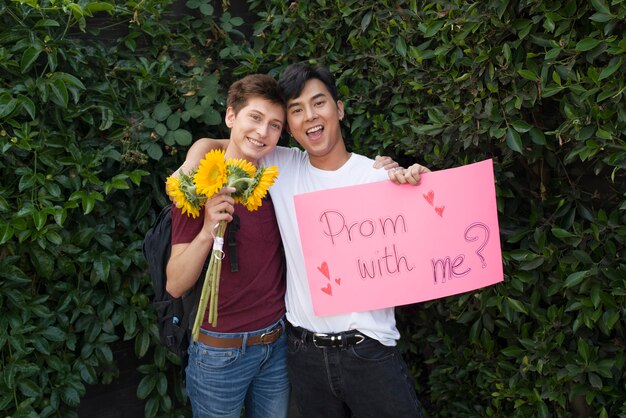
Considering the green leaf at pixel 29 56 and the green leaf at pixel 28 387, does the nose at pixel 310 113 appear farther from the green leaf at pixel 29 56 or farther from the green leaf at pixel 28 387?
the green leaf at pixel 28 387

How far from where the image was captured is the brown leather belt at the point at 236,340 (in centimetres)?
200

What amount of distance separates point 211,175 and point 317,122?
45cm

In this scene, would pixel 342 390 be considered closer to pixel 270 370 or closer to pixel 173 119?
pixel 270 370

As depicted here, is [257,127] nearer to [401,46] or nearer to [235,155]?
[235,155]

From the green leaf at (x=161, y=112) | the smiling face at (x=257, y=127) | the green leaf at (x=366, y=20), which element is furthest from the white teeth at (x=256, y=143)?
the green leaf at (x=161, y=112)

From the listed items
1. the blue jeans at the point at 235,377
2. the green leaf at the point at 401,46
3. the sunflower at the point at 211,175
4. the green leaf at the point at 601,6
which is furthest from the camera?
the green leaf at the point at 401,46

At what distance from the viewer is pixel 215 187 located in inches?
67.0

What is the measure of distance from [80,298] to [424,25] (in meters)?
1.74

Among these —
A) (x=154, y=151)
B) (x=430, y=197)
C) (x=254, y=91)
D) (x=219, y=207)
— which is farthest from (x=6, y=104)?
(x=430, y=197)

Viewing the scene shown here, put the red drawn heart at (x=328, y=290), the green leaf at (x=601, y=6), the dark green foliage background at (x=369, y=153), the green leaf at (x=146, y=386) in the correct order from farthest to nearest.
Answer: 1. the green leaf at (x=146, y=386)
2. the red drawn heart at (x=328, y=290)
3. the dark green foliage background at (x=369, y=153)
4. the green leaf at (x=601, y=6)

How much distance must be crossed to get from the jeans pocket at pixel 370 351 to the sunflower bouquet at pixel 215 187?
44 centimetres

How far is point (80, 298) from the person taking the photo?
2.60 meters

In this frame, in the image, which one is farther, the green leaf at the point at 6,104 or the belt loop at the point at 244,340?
the green leaf at the point at 6,104

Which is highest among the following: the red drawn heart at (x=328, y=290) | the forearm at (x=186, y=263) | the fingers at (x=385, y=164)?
the fingers at (x=385, y=164)
